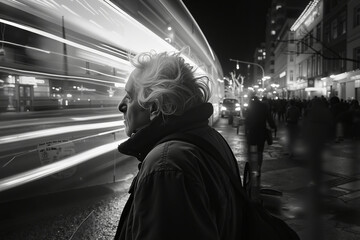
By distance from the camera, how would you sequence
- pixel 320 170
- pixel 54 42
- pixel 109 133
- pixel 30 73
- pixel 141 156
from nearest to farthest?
1. pixel 320 170
2. pixel 141 156
3. pixel 30 73
4. pixel 54 42
5. pixel 109 133

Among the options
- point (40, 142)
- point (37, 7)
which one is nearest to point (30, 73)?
point (37, 7)

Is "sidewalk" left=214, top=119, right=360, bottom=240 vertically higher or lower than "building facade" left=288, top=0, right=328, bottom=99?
lower

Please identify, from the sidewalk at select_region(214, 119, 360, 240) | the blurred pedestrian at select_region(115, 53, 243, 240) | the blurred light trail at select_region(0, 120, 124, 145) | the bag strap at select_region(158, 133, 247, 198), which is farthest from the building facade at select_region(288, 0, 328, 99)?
the bag strap at select_region(158, 133, 247, 198)

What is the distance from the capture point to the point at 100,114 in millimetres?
9648

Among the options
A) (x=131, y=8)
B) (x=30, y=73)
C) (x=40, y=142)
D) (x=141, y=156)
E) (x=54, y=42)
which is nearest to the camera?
(x=141, y=156)

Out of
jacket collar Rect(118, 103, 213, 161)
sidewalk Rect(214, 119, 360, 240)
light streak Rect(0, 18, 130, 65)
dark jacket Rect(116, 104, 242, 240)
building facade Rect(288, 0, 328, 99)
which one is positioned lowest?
sidewalk Rect(214, 119, 360, 240)

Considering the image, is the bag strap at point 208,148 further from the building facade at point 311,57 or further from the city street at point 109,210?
the building facade at point 311,57

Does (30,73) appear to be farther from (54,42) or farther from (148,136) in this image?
(148,136)

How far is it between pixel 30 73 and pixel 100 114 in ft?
11.7

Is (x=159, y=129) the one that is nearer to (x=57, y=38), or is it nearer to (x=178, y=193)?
(x=178, y=193)

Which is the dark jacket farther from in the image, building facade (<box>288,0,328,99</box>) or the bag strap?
building facade (<box>288,0,328,99</box>)

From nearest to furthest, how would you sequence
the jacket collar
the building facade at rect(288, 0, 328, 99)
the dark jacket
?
1. the dark jacket
2. the jacket collar
3. the building facade at rect(288, 0, 328, 99)

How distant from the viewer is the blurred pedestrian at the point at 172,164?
4.50 feet

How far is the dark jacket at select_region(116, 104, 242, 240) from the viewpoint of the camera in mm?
1361
